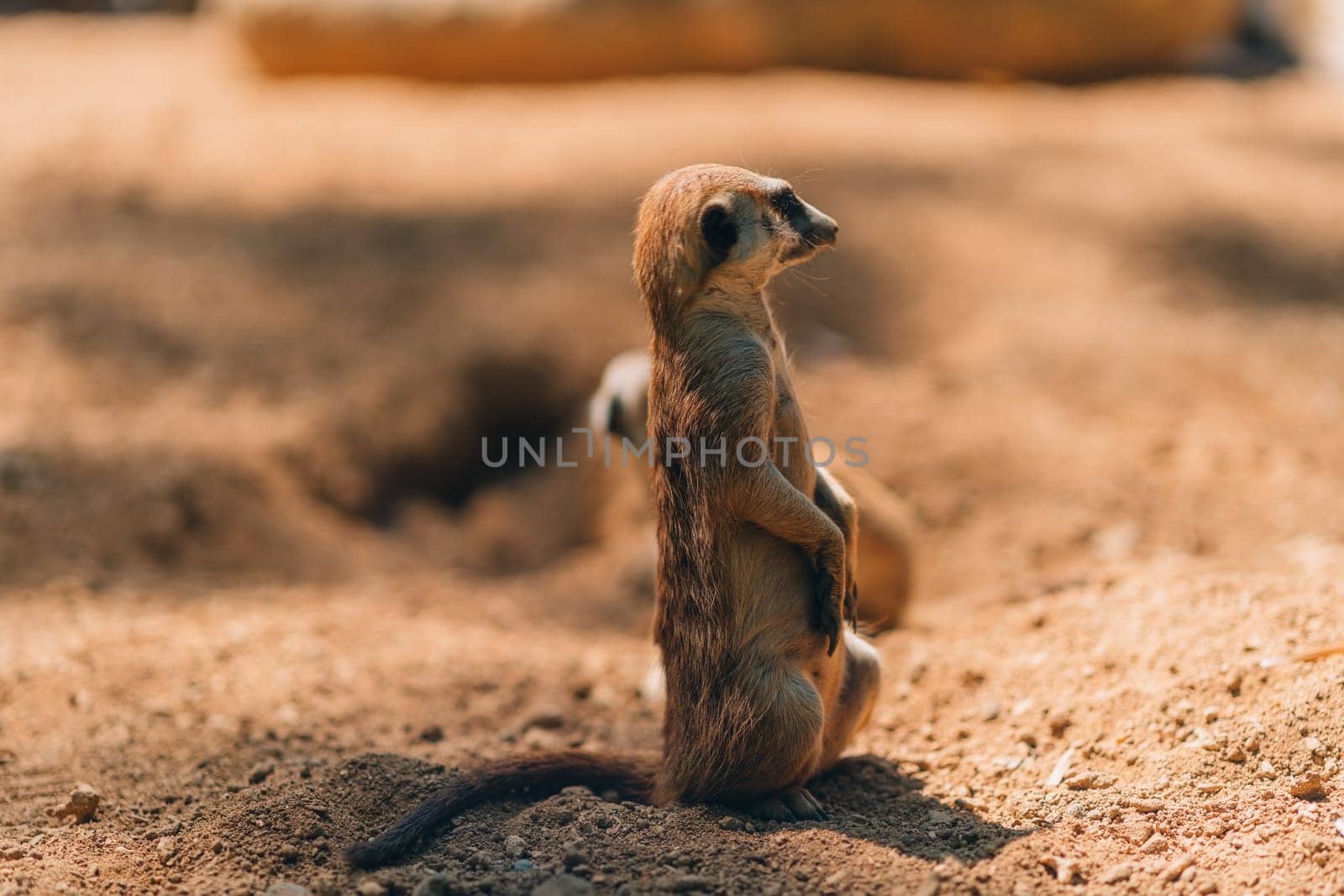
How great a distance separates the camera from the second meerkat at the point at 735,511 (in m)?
2.40

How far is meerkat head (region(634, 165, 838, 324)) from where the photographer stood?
241cm

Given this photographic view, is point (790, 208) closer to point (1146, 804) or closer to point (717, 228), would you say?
point (717, 228)

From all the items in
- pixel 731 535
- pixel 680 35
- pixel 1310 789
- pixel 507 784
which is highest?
pixel 680 35

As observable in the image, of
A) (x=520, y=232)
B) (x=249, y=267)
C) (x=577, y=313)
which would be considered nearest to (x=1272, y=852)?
(x=577, y=313)

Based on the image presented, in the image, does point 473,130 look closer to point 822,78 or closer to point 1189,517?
point 822,78

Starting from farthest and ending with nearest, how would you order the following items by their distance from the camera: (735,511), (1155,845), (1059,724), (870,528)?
1. (870,528)
2. (1059,724)
3. (735,511)
4. (1155,845)

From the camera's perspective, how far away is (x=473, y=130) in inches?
287

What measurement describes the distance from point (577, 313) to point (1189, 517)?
114 inches

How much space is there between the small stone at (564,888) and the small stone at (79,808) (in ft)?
3.69

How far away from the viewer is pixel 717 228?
240cm

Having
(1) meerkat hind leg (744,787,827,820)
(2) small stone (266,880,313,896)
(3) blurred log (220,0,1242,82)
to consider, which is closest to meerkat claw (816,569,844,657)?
(1) meerkat hind leg (744,787,827,820)

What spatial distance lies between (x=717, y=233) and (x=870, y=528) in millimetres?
1714

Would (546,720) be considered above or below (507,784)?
below

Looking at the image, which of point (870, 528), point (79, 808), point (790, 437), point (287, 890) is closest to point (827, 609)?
point (790, 437)
